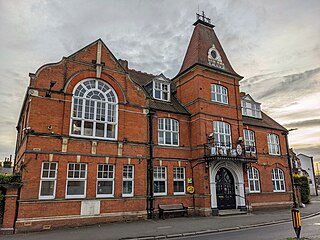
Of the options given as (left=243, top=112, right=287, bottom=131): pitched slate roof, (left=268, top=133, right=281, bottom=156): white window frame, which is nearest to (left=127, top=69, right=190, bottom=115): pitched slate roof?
(left=243, top=112, right=287, bottom=131): pitched slate roof

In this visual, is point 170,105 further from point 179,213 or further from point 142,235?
point 142,235

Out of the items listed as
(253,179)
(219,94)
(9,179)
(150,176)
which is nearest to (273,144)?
(253,179)

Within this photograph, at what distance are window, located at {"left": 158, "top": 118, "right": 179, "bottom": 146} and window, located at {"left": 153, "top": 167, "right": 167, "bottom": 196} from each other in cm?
193

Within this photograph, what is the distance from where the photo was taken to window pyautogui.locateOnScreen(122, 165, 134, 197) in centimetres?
1554

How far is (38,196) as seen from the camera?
12828 millimetres

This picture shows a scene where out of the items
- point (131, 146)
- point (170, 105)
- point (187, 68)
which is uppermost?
point (187, 68)

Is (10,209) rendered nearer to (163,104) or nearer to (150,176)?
(150,176)

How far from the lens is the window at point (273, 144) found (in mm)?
23906

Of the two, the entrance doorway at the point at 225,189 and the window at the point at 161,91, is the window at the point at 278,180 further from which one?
the window at the point at 161,91

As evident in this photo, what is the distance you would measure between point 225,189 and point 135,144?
7849mm

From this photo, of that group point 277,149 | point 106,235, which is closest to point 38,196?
point 106,235

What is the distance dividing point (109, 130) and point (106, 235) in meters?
6.83

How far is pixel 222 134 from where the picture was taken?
19672 mm

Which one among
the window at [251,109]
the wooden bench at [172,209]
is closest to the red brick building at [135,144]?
the wooden bench at [172,209]
